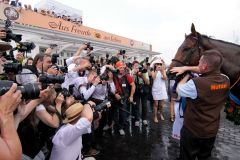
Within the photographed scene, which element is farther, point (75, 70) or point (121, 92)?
point (121, 92)

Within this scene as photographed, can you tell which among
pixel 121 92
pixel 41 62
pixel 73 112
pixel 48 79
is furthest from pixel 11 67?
pixel 121 92

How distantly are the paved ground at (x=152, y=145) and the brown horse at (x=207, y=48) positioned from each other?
2076 mm

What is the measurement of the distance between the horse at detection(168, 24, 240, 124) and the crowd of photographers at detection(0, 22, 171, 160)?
65.0 inches

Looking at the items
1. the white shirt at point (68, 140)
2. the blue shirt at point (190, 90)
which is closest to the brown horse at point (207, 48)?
the blue shirt at point (190, 90)

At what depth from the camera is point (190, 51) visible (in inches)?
158

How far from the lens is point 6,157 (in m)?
1.29

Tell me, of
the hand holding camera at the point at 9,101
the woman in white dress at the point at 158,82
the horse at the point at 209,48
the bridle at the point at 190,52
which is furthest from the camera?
the woman in white dress at the point at 158,82

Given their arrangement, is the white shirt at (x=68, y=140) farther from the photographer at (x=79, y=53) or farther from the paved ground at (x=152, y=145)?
the photographer at (x=79, y=53)

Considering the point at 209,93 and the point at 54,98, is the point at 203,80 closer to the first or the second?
the point at 209,93

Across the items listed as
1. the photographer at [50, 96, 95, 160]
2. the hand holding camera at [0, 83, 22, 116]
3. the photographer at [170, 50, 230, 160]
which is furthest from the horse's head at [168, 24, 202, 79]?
the hand holding camera at [0, 83, 22, 116]

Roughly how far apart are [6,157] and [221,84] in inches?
106

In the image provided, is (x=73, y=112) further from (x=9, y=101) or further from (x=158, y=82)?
(x=158, y=82)

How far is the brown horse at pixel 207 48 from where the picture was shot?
3.69 m

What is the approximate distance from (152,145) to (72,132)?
3366mm
